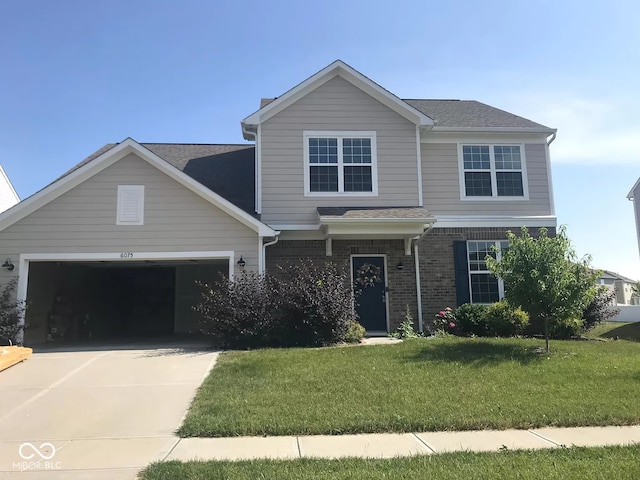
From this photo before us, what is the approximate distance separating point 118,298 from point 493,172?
15623 mm

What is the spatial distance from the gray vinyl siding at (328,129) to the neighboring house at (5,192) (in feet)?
53.9

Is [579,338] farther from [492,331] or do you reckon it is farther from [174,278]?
[174,278]

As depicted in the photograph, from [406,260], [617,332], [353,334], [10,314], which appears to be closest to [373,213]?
[406,260]

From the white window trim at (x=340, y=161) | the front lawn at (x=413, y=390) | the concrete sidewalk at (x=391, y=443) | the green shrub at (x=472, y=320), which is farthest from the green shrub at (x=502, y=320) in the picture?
the concrete sidewalk at (x=391, y=443)

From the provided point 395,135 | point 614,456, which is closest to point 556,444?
point 614,456

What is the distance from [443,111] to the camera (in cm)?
1730

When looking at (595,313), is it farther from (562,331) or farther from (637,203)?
(637,203)

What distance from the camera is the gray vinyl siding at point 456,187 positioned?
15.5 metres

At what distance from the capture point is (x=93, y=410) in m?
7.01

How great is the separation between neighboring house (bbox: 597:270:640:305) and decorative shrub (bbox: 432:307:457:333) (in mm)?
11307

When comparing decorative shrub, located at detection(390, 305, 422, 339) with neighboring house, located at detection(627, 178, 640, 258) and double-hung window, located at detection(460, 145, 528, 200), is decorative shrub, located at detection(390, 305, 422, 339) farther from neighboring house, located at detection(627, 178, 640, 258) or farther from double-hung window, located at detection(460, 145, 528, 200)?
neighboring house, located at detection(627, 178, 640, 258)

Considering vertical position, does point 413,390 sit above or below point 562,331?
below

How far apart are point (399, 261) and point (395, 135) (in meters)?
3.82

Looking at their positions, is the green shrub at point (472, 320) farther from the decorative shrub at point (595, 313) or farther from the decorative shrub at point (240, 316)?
the decorative shrub at point (240, 316)
